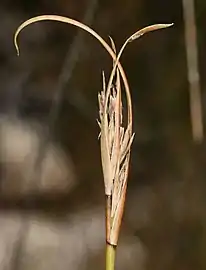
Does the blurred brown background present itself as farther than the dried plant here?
Yes

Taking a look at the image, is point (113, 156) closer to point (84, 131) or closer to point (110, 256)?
point (110, 256)

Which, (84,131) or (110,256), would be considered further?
(84,131)

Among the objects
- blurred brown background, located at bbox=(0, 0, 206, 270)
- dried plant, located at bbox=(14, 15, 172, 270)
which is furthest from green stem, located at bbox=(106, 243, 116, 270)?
blurred brown background, located at bbox=(0, 0, 206, 270)

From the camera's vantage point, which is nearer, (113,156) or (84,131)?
(113,156)

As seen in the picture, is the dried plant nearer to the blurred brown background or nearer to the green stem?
the green stem

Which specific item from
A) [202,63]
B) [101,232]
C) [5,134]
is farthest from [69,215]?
[202,63]

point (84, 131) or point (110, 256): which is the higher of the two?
point (84, 131)

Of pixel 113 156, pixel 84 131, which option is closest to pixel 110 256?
pixel 113 156

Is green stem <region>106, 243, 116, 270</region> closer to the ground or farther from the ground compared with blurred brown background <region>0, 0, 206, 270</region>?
closer to the ground

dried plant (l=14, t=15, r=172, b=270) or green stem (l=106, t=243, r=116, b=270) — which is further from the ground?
dried plant (l=14, t=15, r=172, b=270)

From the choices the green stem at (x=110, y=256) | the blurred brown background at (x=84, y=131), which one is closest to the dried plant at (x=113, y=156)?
the green stem at (x=110, y=256)
